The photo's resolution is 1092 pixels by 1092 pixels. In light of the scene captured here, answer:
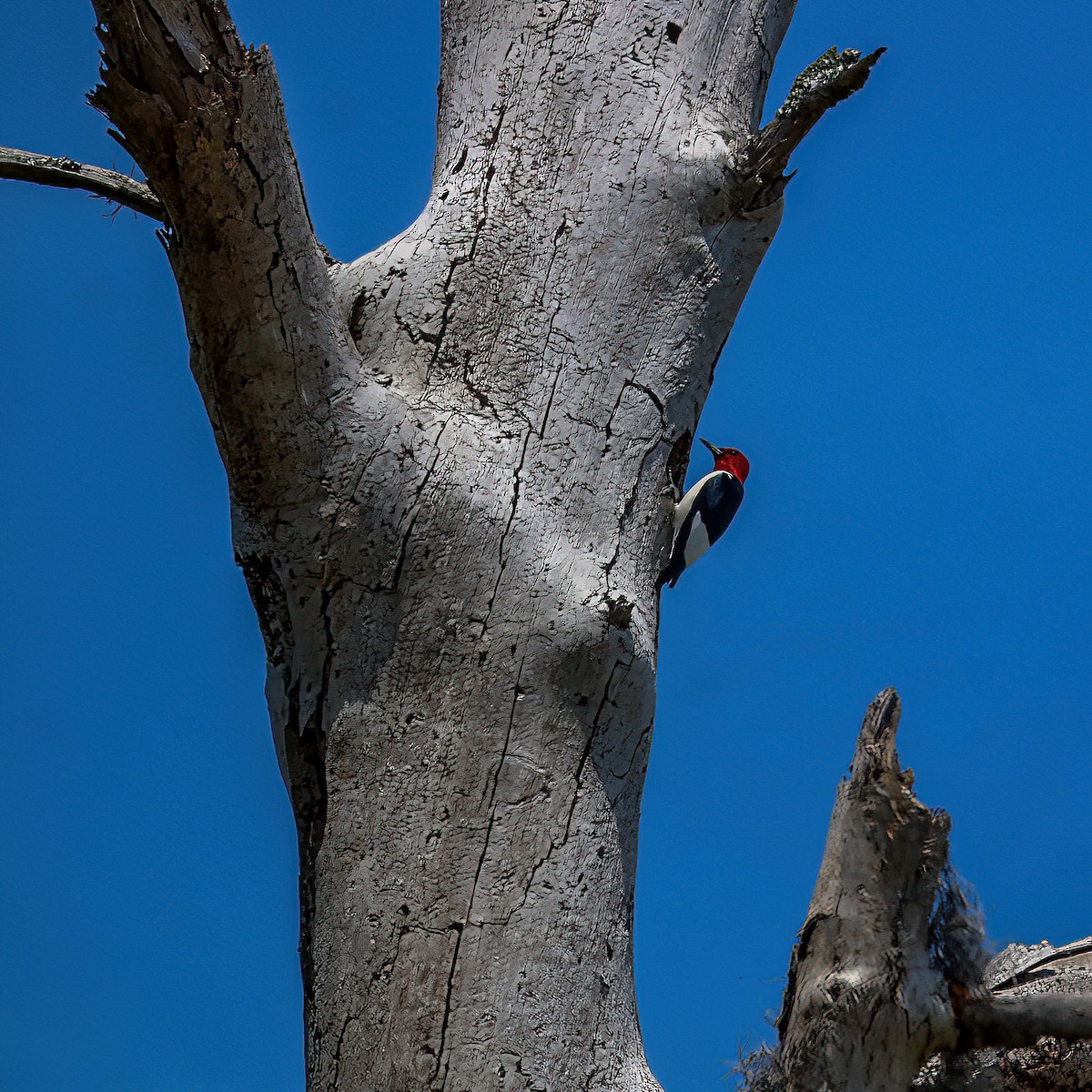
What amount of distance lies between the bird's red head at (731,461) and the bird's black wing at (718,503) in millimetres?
722

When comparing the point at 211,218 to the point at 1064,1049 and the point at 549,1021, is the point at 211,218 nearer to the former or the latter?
the point at 549,1021

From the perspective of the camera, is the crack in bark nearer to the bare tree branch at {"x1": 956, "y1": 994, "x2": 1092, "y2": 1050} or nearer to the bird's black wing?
the bare tree branch at {"x1": 956, "y1": 994, "x2": 1092, "y2": 1050}

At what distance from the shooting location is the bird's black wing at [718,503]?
3525 mm

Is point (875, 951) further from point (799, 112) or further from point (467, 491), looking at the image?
point (799, 112)

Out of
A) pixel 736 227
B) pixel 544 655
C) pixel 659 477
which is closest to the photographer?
pixel 544 655

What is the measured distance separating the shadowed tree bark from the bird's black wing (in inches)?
70.9

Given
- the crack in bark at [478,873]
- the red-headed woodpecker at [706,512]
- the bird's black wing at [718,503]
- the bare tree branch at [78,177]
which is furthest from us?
the bird's black wing at [718,503]

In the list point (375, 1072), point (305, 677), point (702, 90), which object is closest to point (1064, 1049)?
point (375, 1072)

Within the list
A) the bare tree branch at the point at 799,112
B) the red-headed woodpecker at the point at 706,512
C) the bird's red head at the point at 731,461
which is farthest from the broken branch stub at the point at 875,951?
the bird's red head at the point at 731,461

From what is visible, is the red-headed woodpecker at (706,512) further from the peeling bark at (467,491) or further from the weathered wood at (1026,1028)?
the peeling bark at (467,491)

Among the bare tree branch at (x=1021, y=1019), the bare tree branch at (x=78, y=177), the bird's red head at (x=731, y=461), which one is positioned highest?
the bird's red head at (x=731, y=461)

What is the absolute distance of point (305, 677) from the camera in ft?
4.76

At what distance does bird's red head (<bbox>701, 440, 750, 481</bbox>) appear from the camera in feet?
15.6

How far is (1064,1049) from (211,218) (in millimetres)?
2004
